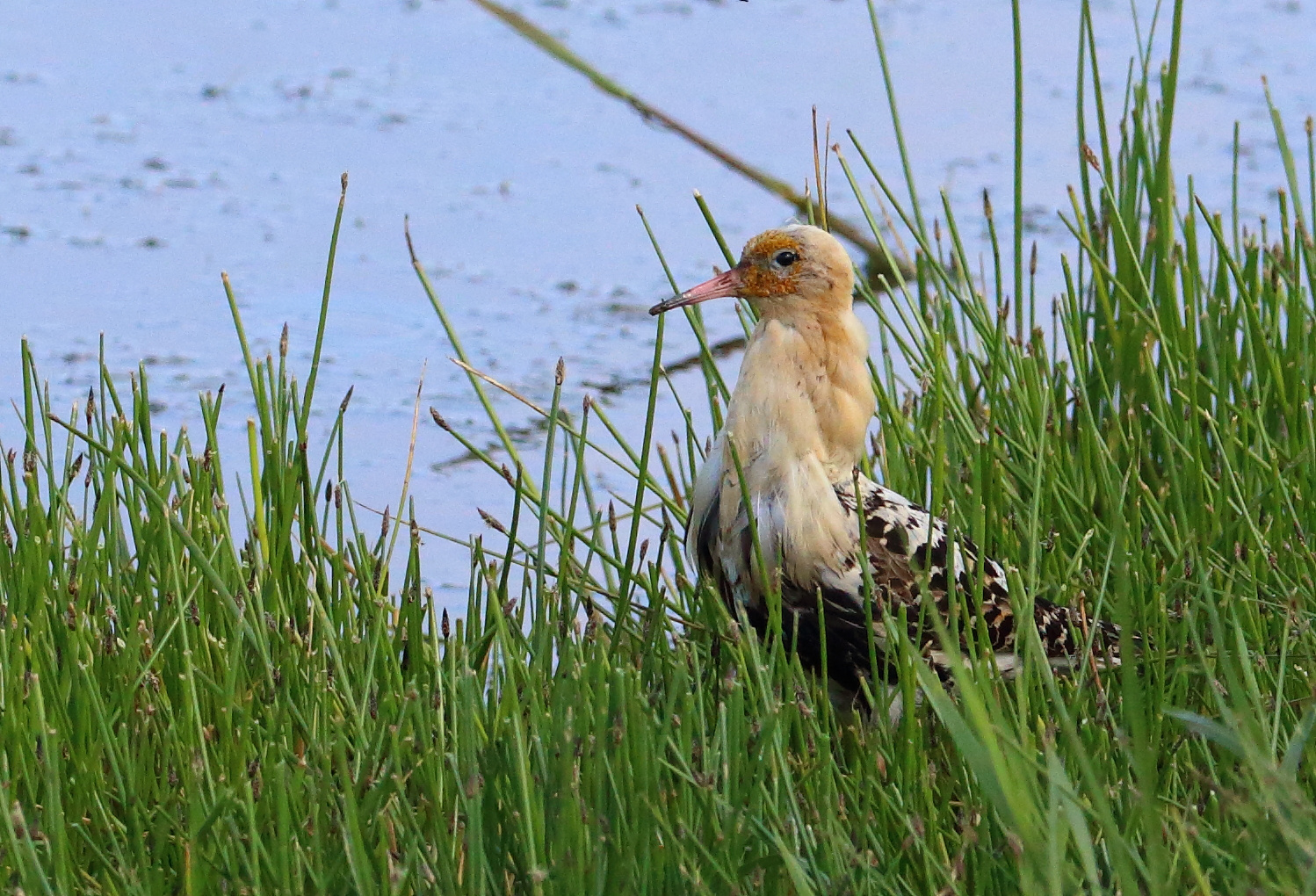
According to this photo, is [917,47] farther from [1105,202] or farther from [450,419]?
[1105,202]

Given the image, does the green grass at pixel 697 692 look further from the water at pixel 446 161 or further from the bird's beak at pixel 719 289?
the water at pixel 446 161

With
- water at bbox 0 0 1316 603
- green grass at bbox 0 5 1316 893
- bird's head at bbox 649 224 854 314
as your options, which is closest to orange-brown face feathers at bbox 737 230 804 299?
bird's head at bbox 649 224 854 314

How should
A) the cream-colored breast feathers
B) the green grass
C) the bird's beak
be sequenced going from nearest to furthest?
the green grass
the cream-colored breast feathers
the bird's beak

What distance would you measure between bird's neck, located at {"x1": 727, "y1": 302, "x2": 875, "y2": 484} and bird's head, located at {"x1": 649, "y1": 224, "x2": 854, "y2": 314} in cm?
2

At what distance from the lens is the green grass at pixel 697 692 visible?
79.5 inches

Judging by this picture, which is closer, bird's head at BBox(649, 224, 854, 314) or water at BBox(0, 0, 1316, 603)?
bird's head at BBox(649, 224, 854, 314)

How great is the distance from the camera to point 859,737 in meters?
2.65

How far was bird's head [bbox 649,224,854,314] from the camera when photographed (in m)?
2.79

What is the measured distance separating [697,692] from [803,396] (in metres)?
0.52

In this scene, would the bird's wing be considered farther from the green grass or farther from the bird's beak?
the bird's beak

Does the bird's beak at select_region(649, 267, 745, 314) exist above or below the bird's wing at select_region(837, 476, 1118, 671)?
above

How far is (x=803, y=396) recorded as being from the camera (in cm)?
273

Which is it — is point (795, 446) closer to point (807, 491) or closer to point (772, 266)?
point (807, 491)

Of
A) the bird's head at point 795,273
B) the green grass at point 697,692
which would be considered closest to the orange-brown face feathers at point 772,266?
the bird's head at point 795,273
